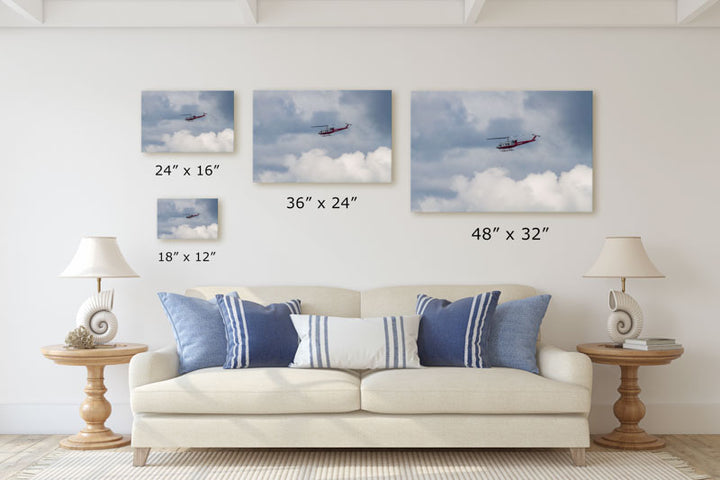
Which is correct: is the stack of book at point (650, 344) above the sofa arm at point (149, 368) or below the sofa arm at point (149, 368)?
above

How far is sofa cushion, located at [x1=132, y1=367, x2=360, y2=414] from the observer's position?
3.84 metres

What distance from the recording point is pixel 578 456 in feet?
12.8

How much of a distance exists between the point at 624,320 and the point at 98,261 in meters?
3.18

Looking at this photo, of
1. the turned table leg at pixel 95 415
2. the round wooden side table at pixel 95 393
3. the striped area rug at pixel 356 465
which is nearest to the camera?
the striped area rug at pixel 356 465

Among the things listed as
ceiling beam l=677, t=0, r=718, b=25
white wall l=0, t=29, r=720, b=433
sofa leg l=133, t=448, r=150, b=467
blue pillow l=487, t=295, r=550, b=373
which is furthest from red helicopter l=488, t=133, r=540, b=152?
sofa leg l=133, t=448, r=150, b=467

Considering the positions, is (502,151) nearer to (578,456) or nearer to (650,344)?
(650,344)

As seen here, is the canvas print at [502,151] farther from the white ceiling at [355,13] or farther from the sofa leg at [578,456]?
the sofa leg at [578,456]

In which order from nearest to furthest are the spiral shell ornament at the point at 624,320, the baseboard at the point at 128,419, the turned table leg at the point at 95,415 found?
the turned table leg at the point at 95,415 < the spiral shell ornament at the point at 624,320 < the baseboard at the point at 128,419

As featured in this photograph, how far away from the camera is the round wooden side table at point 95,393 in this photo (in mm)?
4281

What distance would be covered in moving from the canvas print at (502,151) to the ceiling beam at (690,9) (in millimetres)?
778

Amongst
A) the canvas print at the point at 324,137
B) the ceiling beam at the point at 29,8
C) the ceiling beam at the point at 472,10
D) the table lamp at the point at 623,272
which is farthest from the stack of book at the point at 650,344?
the ceiling beam at the point at 29,8

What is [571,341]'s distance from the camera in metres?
4.90

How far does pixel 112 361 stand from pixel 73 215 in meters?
1.14

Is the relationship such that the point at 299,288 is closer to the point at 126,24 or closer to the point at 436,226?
the point at 436,226
